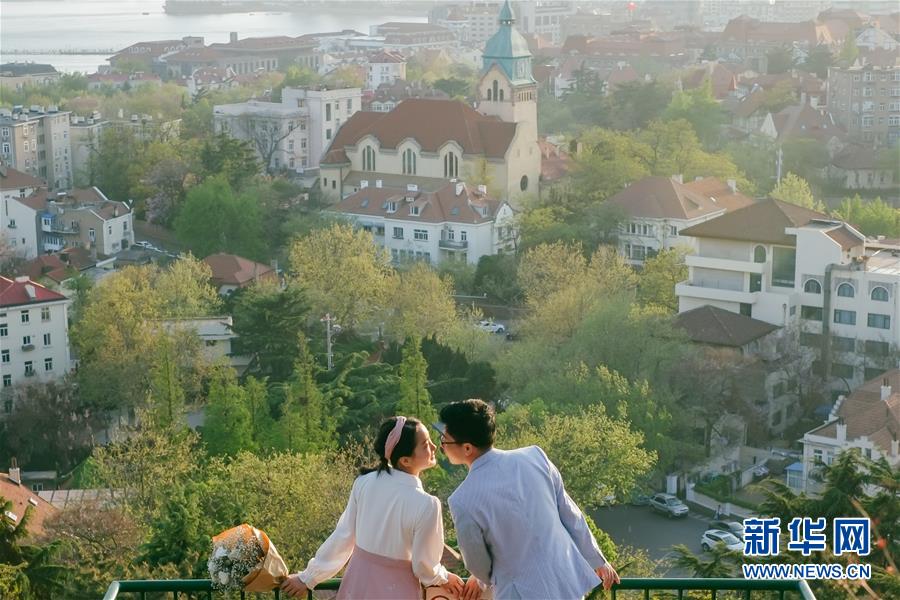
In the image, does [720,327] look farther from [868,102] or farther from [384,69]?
[384,69]

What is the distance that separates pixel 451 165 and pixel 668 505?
12.0m

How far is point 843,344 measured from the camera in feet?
51.0

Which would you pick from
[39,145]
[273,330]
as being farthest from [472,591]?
[39,145]

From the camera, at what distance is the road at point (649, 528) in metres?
11.5

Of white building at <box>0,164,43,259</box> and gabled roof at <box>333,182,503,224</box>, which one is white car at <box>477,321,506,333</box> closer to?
gabled roof at <box>333,182,503,224</box>

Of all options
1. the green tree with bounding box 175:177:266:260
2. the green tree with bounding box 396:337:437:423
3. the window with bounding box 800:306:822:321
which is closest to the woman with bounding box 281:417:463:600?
the green tree with bounding box 396:337:437:423

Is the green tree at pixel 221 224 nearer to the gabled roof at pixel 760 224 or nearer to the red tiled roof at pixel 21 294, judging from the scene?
the red tiled roof at pixel 21 294

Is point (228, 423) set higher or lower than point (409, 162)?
lower

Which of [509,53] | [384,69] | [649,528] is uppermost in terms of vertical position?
[509,53]

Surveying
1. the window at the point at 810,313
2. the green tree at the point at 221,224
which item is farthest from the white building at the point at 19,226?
the window at the point at 810,313

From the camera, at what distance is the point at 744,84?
1468 inches

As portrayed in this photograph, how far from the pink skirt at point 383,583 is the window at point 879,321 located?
42.7ft

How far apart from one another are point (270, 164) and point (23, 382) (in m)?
12.6

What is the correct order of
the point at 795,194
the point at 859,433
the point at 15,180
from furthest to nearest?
the point at 15,180 < the point at 795,194 < the point at 859,433
